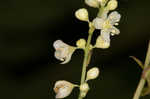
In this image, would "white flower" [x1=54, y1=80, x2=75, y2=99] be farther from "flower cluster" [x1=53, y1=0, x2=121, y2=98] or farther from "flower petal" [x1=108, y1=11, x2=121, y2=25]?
"flower petal" [x1=108, y1=11, x2=121, y2=25]

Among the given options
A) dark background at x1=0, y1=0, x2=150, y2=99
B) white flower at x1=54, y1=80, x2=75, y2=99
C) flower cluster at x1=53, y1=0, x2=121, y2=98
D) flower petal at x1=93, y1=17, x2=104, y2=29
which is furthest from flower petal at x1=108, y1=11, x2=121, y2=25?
dark background at x1=0, y1=0, x2=150, y2=99

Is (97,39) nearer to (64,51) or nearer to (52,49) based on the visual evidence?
(64,51)

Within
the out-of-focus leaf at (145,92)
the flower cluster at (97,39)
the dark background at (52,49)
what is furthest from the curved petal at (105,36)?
the dark background at (52,49)

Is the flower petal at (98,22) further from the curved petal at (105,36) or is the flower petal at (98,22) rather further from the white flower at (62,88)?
the white flower at (62,88)

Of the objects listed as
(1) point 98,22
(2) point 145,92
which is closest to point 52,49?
(2) point 145,92

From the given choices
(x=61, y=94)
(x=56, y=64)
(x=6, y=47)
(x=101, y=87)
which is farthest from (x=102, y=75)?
(x=61, y=94)

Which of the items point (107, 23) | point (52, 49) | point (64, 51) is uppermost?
point (107, 23)

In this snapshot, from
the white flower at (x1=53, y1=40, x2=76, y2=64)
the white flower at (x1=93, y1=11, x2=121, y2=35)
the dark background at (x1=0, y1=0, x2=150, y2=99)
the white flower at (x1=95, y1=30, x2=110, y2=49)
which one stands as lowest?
the dark background at (x1=0, y1=0, x2=150, y2=99)

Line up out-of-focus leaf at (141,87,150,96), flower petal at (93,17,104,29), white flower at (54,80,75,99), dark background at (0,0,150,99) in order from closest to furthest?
flower petal at (93,17,104,29)
white flower at (54,80,75,99)
out-of-focus leaf at (141,87,150,96)
dark background at (0,0,150,99)

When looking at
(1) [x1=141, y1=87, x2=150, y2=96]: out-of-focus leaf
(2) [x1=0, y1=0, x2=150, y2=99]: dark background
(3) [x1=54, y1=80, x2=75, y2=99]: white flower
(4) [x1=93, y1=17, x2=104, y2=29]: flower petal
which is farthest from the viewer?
(2) [x1=0, y1=0, x2=150, y2=99]: dark background
